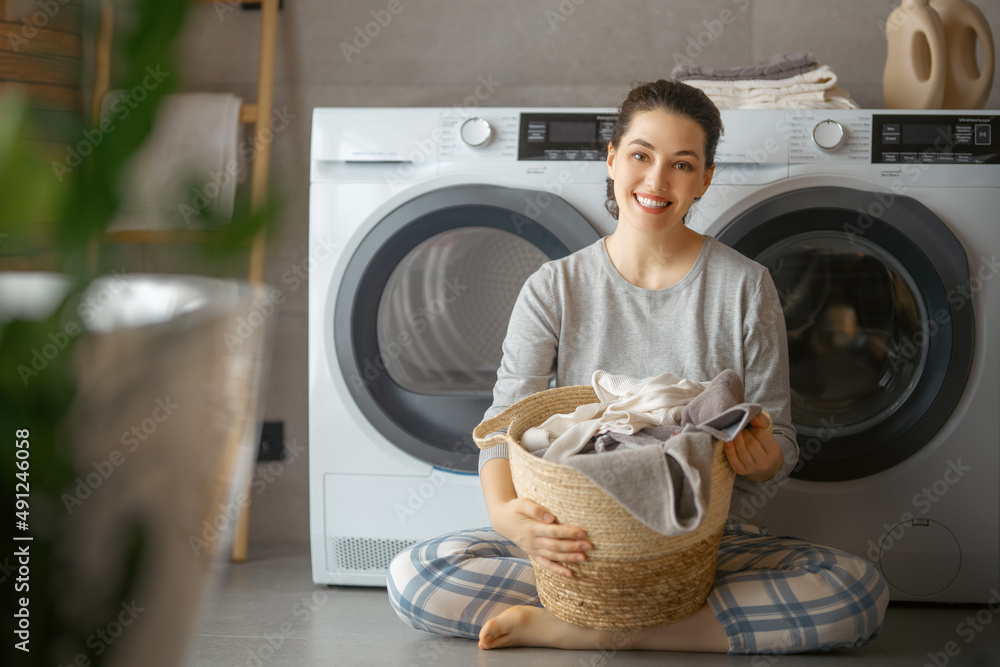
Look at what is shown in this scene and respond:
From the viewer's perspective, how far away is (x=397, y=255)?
61.1 inches

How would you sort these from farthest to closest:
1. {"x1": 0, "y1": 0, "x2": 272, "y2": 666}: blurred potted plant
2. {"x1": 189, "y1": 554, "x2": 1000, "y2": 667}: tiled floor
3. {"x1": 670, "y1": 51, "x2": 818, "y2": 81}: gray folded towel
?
1. {"x1": 670, "y1": 51, "x2": 818, "y2": 81}: gray folded towel
2. {"x1": 189, "y1": 554, "x2": 1000, "y2": 667}: tiled floor
3. {"x1": 0, "y1": 0, "x2": 272, "y2": 666}: blurred potted plant

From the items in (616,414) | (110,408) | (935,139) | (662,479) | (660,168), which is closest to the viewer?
(110,408)

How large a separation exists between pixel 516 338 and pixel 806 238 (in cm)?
57

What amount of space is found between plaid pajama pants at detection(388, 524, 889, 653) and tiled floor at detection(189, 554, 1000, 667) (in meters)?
0.05

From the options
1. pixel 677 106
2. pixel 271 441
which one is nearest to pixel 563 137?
pixel 677 106

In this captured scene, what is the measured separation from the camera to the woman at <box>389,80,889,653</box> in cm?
117

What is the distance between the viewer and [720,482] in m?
1.04

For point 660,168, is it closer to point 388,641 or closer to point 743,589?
point 743,589

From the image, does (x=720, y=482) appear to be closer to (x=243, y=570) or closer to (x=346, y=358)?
(x=346, y=358)

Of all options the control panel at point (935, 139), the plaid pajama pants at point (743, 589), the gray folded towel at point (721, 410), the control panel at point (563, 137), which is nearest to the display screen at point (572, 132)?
the control panel at point (563, 137)

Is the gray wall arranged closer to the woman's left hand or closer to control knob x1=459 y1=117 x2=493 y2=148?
control knob x1=459 y1=117 x2=493 y2=148

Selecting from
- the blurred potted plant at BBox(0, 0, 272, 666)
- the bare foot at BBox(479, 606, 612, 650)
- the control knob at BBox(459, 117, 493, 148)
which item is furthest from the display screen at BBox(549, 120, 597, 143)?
the blurred potted plant at BBox(0, 0, 272, 666)

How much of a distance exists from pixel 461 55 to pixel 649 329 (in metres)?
1.01

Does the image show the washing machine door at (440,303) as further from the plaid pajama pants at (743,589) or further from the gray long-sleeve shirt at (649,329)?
the plaid pajama pants at (743,589)
